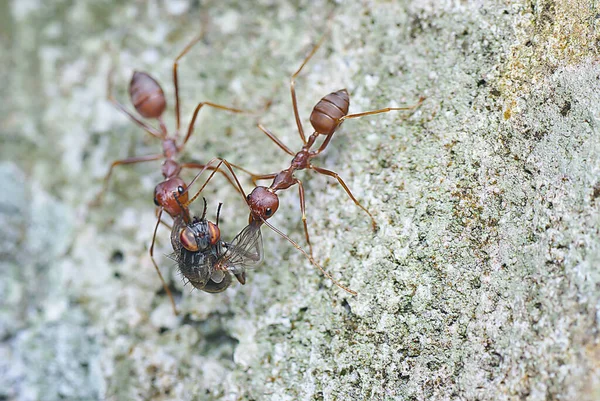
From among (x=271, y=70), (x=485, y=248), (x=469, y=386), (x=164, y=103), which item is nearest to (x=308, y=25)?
(x=271, y=70)

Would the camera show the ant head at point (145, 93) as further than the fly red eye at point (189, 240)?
Yes

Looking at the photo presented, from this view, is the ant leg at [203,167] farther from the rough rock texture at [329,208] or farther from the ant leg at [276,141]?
the ant leg at [276,141]

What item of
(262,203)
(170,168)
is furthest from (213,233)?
(170,168)

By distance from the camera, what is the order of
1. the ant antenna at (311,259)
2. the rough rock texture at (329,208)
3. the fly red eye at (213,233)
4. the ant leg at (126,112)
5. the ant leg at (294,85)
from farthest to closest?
1. the ant leg at (126,112)
2. the ant leg at (294,85)
3. the fly red eye at (213,233)
4. the ant antenna at (311,259)
5. the rough rock texture at (329,208)

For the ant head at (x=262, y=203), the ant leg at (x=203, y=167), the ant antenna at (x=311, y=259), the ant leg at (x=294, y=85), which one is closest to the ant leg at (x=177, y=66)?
the ant leg at (x=203, y=167)

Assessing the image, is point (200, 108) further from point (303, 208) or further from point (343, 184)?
point (343, 184)

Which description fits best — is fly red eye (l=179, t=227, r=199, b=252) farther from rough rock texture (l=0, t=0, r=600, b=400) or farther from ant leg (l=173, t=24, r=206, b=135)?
ant leg (l=173, t=24, r=206, b=135)

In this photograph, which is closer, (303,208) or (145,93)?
(303,208)

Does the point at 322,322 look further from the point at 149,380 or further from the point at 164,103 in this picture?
the point at 164,103
